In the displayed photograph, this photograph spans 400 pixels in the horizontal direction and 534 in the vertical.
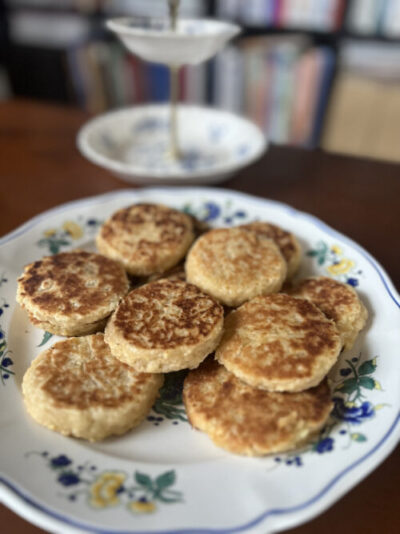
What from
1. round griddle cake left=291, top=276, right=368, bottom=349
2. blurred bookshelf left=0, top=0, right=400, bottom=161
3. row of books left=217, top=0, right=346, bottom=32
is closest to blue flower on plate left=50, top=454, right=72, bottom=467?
round griddle cake left=291, top=276, right=368, bottom=349

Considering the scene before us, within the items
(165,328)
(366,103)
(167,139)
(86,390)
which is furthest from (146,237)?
(366,103)

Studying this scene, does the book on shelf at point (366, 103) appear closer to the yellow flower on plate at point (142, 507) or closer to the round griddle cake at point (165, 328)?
the round griddle cake at point (165, 328)

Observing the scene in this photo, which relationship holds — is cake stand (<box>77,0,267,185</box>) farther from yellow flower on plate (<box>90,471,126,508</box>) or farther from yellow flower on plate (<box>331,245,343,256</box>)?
yellow flower on plate (<box>90,471,126,508</box>)

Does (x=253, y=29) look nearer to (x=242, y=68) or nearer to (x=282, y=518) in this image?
(x=242, y=68)

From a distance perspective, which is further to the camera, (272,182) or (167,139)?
(167,139)

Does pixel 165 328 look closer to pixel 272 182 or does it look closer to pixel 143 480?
pixel 143 480

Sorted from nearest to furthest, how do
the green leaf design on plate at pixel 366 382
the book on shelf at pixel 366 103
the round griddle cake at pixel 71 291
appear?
1. the green leaf design on plate at pixel 366 382
2. the round griddle cake at pixel 71 291
3. the book on shelf at pixel 366 103

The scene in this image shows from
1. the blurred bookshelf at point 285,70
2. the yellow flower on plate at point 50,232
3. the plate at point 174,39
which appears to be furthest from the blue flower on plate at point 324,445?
the blurred bookshelf at point 285,70
